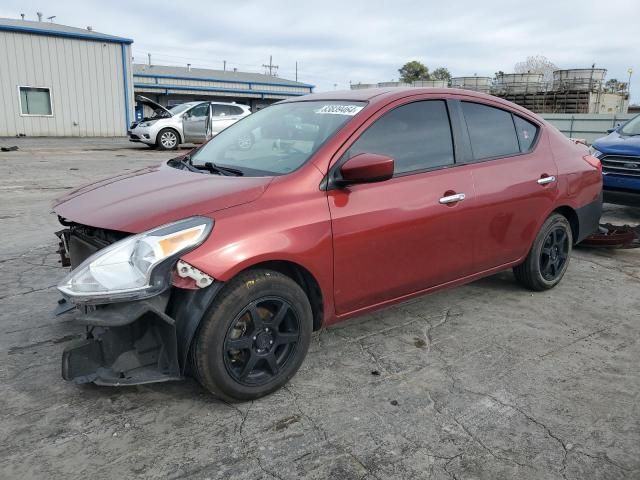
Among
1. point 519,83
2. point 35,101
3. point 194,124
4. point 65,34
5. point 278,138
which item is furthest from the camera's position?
point 519,83

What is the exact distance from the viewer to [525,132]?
4336 millimetres

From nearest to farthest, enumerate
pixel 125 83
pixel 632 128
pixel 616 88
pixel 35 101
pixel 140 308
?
pixel 140 308
pixel 632 128
pixel 35 101
pixel 125 83
pixel 616 88

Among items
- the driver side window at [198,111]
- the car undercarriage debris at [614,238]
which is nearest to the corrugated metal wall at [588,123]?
the driver side window at [198,111]

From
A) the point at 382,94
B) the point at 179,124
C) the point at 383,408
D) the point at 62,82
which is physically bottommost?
the point at 383,408

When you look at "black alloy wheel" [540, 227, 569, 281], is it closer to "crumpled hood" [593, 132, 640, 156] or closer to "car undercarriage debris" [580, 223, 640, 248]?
"car undercarriage debris" [580, 223, 640, 248]

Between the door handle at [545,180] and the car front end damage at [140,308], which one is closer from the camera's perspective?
the car front end damage at [140,308]

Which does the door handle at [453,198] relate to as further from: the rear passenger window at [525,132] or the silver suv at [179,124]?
the silver suv at [179,124]

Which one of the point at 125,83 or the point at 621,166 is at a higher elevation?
the point at 125,83

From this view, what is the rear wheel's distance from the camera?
697 inches

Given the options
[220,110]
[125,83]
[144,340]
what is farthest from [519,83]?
[144,340]

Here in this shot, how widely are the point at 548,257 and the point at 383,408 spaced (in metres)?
2.46

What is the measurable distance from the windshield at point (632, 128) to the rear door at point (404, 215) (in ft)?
18.4

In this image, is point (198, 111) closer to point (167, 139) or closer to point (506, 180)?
point (167, 139)

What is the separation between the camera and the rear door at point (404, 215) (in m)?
3.08
